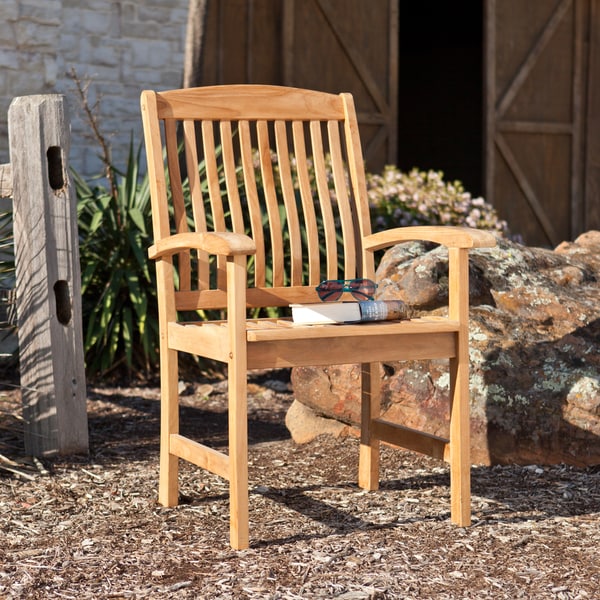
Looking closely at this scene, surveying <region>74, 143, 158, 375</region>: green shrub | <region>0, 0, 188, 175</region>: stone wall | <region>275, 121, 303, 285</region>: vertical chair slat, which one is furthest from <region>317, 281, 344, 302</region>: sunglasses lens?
<region>0, 0, 188, 175</region>: stone wall

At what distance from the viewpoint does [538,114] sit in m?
8.53

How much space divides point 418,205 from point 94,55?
2209 millimetres

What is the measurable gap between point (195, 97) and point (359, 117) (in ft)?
15.5

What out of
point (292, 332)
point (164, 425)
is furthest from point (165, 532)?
point (292, 332)

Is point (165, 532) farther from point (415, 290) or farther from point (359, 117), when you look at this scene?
point (359, 117)

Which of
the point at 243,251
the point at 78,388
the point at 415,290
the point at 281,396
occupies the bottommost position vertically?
the point at 281,396

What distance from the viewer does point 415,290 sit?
12.2 feet

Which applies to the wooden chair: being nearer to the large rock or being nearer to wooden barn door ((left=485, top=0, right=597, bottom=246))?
the large rock

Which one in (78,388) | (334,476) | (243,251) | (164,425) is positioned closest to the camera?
(243,251)

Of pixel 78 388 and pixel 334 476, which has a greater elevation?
pixel 78 388

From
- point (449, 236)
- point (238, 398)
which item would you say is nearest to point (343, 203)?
point (449, 236)

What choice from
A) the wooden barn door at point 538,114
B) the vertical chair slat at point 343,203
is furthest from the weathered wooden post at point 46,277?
the wooden barn door at point 538,114

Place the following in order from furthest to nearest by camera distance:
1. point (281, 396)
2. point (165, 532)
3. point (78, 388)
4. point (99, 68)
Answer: point (99, 68), point (281, 396), point (78, 388), point (165, 532)

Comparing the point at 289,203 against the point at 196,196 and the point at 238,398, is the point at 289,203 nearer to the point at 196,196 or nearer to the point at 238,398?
the point at 196,196
